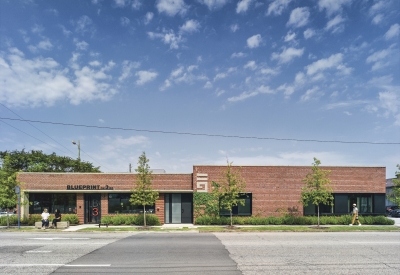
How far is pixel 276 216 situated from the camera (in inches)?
982

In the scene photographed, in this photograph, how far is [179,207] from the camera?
84.4ft

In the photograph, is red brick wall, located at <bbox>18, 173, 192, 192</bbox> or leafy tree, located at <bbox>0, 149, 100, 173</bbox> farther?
leafy tree, located at <bbox>0, 149, 100, 173</bbox>

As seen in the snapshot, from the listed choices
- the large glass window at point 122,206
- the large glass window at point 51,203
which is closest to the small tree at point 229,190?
the large glass window at point 122,206

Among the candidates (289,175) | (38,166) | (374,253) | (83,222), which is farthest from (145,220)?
(38,166)

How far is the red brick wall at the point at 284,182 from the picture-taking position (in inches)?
989

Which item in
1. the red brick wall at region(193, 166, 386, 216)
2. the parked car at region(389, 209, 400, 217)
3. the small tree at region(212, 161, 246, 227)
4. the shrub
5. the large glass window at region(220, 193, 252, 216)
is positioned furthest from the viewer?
the parked car at region(389, 209, 400, 217)

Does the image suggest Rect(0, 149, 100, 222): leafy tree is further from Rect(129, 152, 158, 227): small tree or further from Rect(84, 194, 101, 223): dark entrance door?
Rect(129, 152, 158, 227): small tree

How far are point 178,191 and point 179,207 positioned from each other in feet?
5.18

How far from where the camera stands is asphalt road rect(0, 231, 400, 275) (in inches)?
375

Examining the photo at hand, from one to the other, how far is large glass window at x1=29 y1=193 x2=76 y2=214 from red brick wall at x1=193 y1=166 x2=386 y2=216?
11.5 metres

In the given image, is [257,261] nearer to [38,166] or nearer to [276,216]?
[276,216]

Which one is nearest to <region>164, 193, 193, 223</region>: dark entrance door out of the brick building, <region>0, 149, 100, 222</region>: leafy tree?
the brick building

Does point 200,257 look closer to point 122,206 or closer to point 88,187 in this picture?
point 122,206

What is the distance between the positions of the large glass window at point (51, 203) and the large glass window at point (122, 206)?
11.2ft
